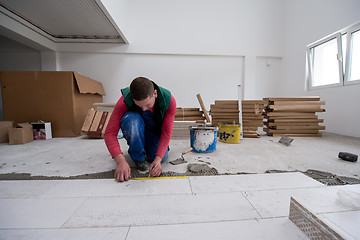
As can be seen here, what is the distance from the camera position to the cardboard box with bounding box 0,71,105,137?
2.75 m

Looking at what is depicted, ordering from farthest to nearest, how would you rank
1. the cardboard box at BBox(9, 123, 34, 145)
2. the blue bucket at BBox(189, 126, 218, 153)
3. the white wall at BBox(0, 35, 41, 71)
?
1. the white wall at BBox(0, 35, 41, 71)
2. the cardboard box at BBox(9, 123, 34, 145)
3. the blue bucket at BBox(189, 126, 218, 153)

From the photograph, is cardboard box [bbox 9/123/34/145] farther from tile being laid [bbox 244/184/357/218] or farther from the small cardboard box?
tile being laid [bbox 244/184/357/218]

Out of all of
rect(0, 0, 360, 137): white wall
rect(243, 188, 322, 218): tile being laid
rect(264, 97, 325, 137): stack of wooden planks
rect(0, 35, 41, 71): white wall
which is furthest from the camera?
rect(0, 0, 360, 137): white wall

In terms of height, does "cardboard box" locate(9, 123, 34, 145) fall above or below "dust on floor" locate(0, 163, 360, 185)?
above

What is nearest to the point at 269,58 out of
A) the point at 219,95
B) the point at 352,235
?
the point at 219,95

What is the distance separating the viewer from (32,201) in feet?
3.08

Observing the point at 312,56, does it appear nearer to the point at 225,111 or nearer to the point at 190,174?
the point at 225,111

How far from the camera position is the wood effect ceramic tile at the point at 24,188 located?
1014 mm

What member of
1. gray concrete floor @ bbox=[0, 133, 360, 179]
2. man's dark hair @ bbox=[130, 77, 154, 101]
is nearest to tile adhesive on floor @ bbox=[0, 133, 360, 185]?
gray concrete floor @ bbox=[0, 133, 360, 179]

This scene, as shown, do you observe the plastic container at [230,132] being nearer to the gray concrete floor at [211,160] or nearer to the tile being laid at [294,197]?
the gray concrete floor at [211,160]

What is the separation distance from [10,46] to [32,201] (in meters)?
5.21

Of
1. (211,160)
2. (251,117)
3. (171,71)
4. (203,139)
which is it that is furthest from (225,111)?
(171,71)

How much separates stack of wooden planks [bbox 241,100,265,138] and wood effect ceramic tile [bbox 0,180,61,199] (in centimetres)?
293

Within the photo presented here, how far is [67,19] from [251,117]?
166 inches
